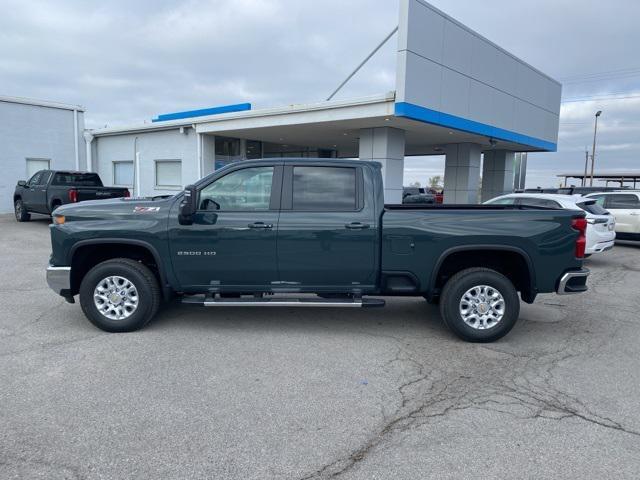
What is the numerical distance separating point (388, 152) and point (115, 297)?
11.7 metres

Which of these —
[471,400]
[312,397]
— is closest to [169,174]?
[312,397]

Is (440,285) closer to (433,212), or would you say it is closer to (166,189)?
(433,212)

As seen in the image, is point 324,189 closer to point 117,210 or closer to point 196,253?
point 196,253

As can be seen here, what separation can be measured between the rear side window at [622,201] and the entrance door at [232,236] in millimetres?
13036

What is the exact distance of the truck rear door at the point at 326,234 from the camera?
17.4 feet

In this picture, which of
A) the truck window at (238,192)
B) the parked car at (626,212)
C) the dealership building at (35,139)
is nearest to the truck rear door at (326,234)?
the truck window at (238,192)

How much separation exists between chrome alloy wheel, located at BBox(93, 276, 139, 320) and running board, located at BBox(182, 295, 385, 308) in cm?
63

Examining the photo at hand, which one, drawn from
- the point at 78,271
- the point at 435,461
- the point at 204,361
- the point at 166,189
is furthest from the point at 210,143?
the point at 435,461

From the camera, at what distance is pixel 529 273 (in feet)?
17.4

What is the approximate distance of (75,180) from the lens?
1576 cm

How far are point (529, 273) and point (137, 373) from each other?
4218mm

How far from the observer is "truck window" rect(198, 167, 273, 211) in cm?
544

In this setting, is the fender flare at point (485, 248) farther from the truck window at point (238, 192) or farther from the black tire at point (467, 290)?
the truck window at point (238, 192)

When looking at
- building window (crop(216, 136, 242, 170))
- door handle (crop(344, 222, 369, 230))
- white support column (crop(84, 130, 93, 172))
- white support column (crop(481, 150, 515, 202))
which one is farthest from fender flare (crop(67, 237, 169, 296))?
white support column (crop(481, 150, 515, 202))
